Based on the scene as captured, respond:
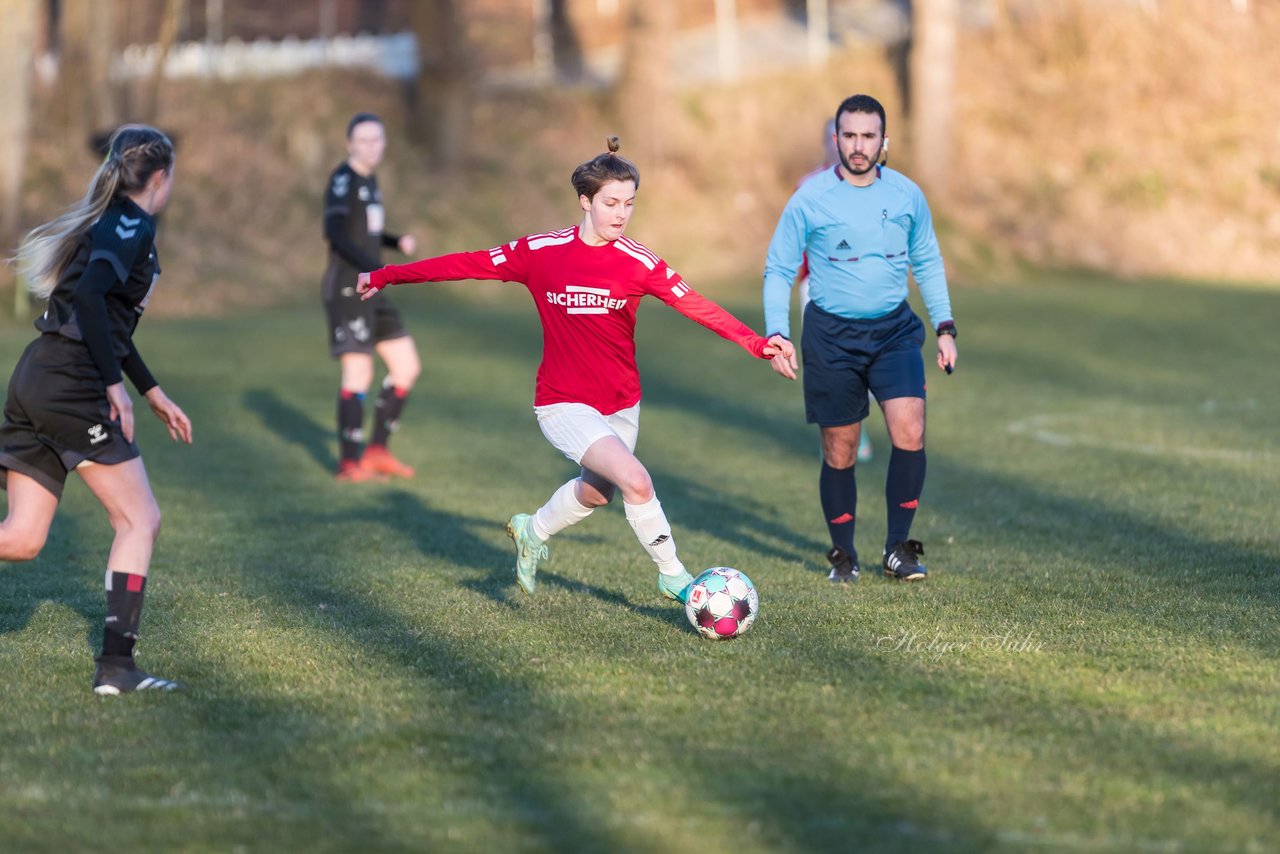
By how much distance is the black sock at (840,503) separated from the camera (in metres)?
8.17

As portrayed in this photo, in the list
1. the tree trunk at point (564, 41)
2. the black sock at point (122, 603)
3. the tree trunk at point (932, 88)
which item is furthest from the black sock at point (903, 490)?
the tree trunk at point (564, 41)

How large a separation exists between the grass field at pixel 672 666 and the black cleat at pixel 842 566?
10cm

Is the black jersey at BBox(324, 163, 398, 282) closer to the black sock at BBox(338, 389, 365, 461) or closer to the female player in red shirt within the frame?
the black sock at BBox(338, 389, 365, 461)

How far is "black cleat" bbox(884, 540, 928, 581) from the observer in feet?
26.1

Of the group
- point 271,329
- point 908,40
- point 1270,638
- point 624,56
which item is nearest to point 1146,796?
point 1270,638

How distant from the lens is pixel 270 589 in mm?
7992

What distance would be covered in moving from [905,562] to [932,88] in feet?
78.8

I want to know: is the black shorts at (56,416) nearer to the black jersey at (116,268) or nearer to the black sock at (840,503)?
the black jersey at (116,268)

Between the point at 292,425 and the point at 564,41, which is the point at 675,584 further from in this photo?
the point at 564,41

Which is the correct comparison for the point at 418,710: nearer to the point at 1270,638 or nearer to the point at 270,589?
the point at 270,589

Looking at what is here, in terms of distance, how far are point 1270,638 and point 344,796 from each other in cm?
381

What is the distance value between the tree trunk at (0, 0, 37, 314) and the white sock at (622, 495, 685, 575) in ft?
58.2

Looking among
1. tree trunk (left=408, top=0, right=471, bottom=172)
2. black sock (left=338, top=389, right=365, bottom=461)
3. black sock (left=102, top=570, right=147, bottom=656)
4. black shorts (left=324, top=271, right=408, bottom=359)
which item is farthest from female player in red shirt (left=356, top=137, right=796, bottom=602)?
tree trunk (left=408, top=0, right=471, bottom=172)

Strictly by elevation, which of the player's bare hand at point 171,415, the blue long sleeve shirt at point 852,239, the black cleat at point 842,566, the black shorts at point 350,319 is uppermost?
the blue long sleeve shirt at point 852,239
